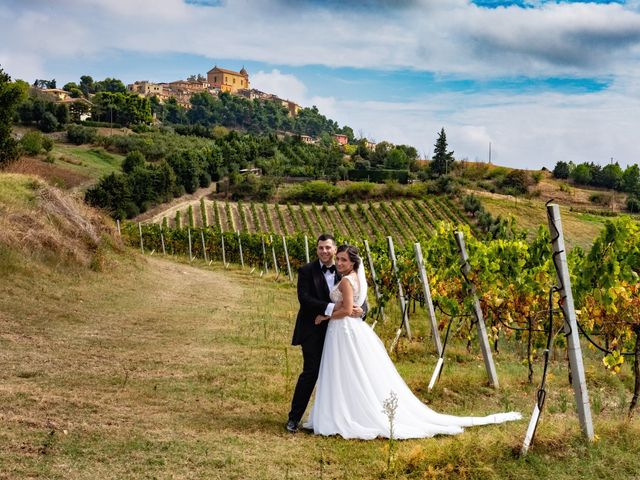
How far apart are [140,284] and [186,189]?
132 feet

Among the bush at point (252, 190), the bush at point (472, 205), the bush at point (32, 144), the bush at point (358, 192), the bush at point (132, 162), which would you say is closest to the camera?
the bush at point (32, 144)

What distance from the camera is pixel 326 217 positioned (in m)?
48.0

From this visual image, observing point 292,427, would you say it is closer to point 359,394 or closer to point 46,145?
point 359,394

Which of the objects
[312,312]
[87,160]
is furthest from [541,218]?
[312,312]

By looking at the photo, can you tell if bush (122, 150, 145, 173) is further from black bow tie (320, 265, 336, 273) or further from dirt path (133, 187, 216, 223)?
black bow tie (320, 265, 336, 273)

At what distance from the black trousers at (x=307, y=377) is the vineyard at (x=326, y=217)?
36.4 meters

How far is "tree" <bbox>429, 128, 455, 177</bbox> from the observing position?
77.2 metres

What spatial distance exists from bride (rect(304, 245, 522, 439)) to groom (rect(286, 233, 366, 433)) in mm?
85

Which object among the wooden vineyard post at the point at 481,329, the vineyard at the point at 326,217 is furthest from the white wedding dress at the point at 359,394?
the vineyard at the point at 326,217

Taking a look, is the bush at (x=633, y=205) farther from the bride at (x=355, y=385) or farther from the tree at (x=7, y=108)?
the bride at (x=355, y=385)

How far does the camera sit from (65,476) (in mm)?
3721

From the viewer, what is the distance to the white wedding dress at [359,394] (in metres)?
4.72

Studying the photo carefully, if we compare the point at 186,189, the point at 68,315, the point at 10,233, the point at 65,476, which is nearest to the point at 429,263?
the point at 68,315

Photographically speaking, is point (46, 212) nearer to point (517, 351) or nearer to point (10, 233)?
point (10, 233)
